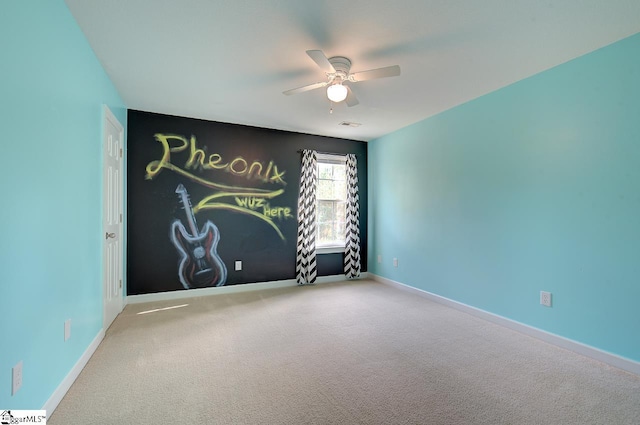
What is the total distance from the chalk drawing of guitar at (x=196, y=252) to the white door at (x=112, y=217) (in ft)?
2.27

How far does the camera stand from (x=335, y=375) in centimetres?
208

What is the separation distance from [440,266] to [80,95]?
4.01 metres

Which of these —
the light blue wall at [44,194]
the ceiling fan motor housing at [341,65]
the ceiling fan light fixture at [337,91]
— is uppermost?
the ceiling fan motor housing at [341,65]

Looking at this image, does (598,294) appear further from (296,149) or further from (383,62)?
(296,149)

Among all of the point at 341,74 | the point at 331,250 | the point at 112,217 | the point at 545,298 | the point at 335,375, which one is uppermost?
the point at 341,74

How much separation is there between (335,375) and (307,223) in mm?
2810

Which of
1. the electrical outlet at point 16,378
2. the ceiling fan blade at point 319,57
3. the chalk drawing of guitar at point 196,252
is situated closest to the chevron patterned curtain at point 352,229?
the chalk drawing of guitar at point 196,252

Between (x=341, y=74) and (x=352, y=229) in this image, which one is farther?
(x=352, y=229)

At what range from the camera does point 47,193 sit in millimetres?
1636

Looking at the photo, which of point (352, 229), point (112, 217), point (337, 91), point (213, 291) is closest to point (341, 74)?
point (337, 91)

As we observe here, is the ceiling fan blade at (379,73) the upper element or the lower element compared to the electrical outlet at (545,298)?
upper

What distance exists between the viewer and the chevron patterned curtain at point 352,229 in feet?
16.5

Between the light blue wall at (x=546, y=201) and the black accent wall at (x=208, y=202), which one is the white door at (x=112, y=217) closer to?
the black accent wall at (x=208, y=202)

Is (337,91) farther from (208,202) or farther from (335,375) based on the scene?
(208,202)
